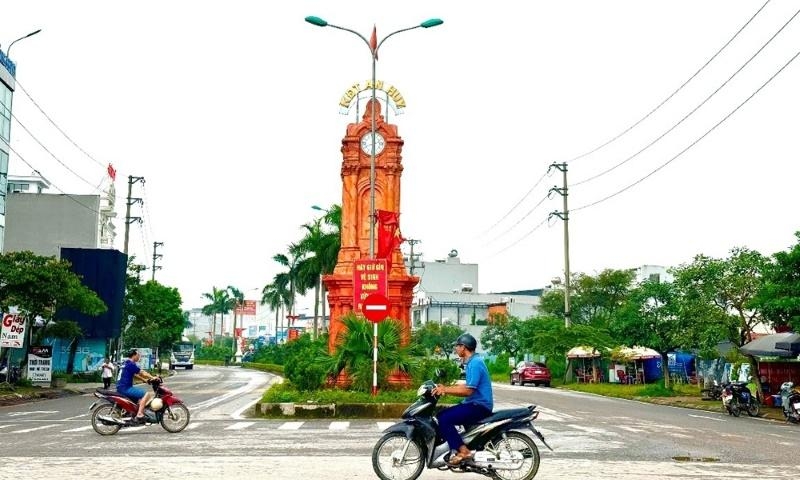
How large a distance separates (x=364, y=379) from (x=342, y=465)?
1215cm

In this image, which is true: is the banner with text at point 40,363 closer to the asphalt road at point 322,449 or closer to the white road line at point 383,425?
the asphalt road at point 322,449

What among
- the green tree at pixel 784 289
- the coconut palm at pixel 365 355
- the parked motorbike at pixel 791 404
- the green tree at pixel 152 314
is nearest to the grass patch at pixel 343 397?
the coconut palm at pixel 365 355

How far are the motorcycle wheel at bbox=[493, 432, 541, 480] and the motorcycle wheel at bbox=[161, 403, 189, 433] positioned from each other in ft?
29.4

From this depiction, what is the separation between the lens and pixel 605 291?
73.6 metres

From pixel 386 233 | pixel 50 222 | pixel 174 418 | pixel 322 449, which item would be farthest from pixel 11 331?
pixel 50 222

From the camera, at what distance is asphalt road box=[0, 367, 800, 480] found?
35.9 ft

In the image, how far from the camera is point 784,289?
87.0ft

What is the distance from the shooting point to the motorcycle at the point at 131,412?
54.6 feet

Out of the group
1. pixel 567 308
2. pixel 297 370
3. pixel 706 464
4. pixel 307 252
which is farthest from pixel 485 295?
pixel 706 464

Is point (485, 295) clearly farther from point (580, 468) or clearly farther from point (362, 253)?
point (580, 468)

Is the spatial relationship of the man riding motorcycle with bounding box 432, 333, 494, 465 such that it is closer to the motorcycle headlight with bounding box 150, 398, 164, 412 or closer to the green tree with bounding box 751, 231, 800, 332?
the motorcycle headlight with bounding box 150, 398, 164, 412

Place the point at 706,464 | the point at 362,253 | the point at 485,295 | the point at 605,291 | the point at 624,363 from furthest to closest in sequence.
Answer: the point at 485,295 → the point at 605,291 → the point at 624,363 → the point at 362,253 → the point at 706,464

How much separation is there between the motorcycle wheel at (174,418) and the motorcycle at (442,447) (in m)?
8.26

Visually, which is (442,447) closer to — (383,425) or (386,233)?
(383,425)
